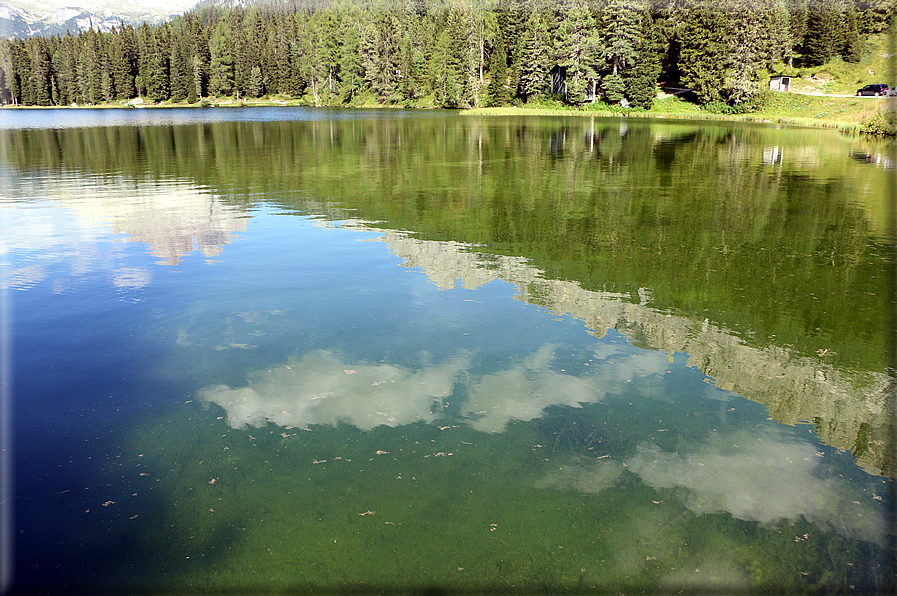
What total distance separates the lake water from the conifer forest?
84.7m

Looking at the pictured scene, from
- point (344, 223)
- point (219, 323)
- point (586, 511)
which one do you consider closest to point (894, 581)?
point (586, 511)

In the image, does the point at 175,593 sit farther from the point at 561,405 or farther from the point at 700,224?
the point at 700,224

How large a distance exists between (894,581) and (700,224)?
13321mm

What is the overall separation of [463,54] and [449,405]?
119279 mm

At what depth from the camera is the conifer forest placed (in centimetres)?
8988

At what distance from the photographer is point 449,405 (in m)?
7.07

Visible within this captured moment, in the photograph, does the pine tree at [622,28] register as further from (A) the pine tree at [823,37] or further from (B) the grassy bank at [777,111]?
(A) the pine tree at [823,37]

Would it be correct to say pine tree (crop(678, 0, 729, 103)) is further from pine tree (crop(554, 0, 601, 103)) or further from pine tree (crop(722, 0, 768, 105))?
pine tree (crop(554, 0, 601, 103))

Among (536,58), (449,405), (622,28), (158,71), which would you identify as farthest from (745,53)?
(158,71)

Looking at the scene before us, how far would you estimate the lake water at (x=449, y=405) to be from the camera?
479 centimetres

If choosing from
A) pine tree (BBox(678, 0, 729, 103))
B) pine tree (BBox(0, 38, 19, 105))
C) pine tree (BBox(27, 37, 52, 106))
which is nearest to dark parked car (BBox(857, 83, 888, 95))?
pine tree (BBox(678, 0, 729, 103))

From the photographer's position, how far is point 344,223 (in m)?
17.1

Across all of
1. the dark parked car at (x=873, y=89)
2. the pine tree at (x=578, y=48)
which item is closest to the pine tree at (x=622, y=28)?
the pine tree at (x=578, y=48)

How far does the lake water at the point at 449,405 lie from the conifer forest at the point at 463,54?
84.7m
